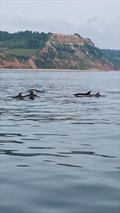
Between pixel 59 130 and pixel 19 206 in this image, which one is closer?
pixel 19 206

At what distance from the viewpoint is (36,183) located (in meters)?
14.7

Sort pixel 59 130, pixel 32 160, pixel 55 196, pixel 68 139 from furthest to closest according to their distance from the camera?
pixel 59 130
pixel 68 139
pixel 32 160
pixel 55 196

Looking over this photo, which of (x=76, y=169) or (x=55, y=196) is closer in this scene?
(x=55, y=196)

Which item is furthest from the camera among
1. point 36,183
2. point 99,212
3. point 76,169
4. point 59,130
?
point 59,130

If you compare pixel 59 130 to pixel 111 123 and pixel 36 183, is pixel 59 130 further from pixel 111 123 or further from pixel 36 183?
pixel 36 183

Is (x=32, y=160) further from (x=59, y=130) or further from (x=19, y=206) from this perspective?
(x=59, y=130)

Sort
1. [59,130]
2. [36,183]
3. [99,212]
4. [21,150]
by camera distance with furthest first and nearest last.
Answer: [59,130] < [21,150] < [36,183] < [99,212]

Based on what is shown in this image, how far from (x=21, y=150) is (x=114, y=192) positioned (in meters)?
6.83

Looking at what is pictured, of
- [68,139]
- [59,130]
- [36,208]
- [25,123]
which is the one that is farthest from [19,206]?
[25,123]

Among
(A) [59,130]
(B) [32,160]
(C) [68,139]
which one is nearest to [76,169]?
(B) [32,160]

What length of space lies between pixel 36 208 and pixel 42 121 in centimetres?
1875

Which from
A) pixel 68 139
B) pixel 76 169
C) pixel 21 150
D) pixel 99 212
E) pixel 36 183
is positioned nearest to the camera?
pixel 99 212

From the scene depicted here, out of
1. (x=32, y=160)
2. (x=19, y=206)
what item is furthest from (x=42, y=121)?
(x=19, y=206)

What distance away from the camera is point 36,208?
12289 mm
